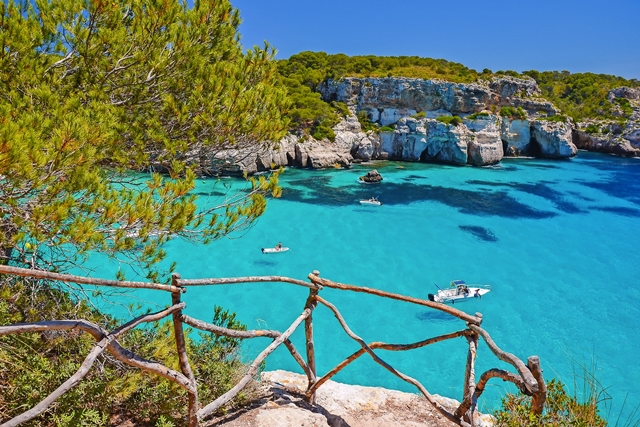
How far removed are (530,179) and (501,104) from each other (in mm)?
14489

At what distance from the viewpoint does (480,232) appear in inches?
720

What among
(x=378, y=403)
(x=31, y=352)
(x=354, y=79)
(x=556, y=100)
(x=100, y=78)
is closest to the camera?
(x=31, y=352)

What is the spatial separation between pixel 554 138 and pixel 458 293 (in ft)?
115

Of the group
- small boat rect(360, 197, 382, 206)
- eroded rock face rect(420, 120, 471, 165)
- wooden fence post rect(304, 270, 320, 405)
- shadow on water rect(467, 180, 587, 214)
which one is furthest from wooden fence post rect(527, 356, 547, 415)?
eroded rock face rect(420, 120, 471, 165)

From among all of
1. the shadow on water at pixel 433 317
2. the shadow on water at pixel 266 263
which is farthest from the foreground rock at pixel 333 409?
the shadow on water at pixel 266 263

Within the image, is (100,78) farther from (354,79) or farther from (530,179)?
(354,79)

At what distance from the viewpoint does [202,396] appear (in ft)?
11.3

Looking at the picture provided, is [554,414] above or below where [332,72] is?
below

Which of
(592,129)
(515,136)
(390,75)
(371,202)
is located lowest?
(371,202)

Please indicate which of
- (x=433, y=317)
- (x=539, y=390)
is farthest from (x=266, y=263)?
(x=539, y=390)

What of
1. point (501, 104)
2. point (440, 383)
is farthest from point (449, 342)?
point (501, 104)

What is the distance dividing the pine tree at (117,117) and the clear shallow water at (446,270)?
249cm

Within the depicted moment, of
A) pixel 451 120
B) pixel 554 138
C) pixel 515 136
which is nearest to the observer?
pixel 451 120

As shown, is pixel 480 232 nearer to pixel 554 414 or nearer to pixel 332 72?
pixel 554 414
